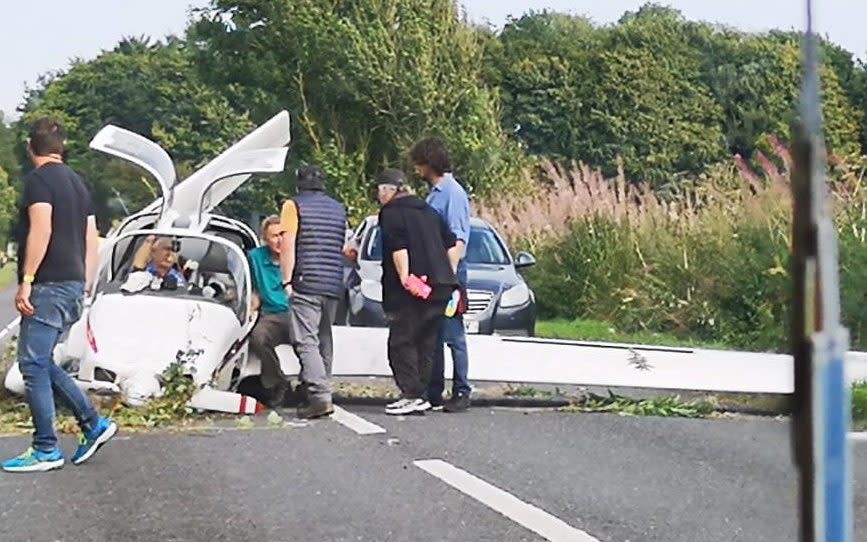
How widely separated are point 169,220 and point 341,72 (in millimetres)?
19270

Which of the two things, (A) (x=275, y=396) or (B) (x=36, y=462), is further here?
(A) (x=275, y=396)

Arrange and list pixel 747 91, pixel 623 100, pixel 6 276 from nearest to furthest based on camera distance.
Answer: pixel 747 91 → pixel 6 276 → pixel 623 100

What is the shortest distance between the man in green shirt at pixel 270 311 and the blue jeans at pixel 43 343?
2.61 meters

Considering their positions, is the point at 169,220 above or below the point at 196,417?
above

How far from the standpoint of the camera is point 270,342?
1023 centimetres

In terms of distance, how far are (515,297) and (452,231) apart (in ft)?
18.7

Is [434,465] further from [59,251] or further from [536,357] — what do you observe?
[536,357]

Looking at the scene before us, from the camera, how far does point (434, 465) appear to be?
776 cm

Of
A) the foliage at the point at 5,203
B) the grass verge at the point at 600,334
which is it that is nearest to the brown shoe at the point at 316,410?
the grass verge at the point at 600,334

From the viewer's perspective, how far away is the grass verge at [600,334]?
1609 cm

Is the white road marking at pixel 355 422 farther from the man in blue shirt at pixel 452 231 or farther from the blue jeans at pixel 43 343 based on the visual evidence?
the blue jeans at pixel 43 343

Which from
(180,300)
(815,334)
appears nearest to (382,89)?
(180,300)

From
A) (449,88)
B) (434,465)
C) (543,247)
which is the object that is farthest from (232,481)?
(449,88)

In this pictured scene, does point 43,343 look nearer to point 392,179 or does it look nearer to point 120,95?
point 392,179
